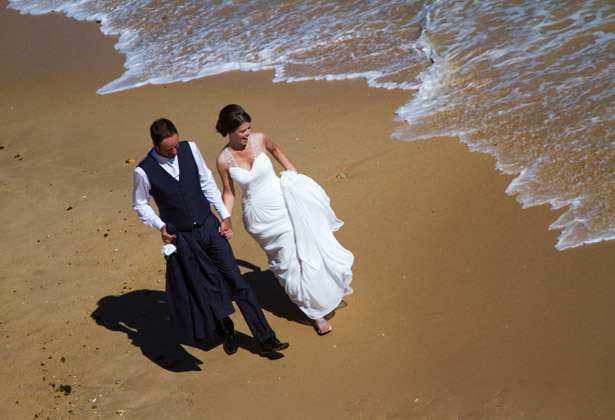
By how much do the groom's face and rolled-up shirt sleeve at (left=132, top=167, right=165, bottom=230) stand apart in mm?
223

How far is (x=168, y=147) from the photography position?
4633 millimetres

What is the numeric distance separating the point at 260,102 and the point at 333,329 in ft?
18.3

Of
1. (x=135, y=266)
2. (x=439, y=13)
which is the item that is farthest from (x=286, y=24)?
(x=135, y=266)

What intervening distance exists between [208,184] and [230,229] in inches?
16.1

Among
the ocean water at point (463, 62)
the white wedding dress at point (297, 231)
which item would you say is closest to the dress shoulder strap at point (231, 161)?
the white wedding dress at point (297, 231)

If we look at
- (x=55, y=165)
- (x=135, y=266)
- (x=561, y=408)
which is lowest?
(x=561, y=408)

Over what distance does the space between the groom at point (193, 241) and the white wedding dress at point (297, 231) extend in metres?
0.35

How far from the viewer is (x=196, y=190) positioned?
4934 millimetres

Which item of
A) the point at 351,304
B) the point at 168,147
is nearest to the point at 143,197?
the point at 168,147

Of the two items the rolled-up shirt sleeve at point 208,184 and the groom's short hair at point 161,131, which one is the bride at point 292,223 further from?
the groom's short hair at point 161,131

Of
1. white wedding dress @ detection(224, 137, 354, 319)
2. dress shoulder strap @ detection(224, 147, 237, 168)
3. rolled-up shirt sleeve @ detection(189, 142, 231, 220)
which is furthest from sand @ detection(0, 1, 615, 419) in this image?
dress shoulder strap @ detection(224, 147, 237, 168)

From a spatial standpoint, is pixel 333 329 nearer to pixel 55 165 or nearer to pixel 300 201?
pixel 300 201

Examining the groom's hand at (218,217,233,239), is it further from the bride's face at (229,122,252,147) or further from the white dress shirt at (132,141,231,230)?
the bride's face at (229,122,252,147)

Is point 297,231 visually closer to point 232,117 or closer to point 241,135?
point 241,135
